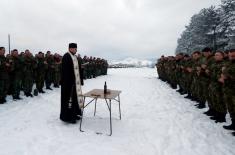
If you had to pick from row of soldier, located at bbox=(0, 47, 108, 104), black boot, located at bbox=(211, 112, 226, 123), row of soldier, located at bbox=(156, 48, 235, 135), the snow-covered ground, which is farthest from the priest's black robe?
black boot, located at bbox=(211, 112, 226, 123)

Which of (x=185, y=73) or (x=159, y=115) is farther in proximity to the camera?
(x=185, y=73)

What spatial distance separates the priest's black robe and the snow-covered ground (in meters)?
0.30

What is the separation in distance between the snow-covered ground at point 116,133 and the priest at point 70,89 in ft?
1.04

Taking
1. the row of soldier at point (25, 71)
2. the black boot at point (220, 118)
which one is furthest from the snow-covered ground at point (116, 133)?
the row of soldier at point (25, 71)

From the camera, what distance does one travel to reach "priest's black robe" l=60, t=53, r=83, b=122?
781 cm

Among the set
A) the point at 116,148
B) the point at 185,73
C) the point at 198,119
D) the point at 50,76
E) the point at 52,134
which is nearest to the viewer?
the point at 116,148

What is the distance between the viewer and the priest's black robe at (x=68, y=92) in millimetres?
7812

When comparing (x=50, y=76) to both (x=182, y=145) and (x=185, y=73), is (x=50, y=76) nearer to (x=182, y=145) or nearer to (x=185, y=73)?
(x=185, y=73)

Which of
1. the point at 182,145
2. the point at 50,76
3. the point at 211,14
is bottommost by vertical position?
the point at 182,145

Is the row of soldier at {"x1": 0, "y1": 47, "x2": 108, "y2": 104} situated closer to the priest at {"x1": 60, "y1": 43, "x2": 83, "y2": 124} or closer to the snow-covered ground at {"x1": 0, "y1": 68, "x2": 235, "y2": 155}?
the priest at {"x1": 60, "y1": 43, "x2": 83, "y2": 124}

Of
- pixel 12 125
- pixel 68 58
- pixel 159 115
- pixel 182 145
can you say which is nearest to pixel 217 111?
pixel 159 115

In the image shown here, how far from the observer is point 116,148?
606 centimetres

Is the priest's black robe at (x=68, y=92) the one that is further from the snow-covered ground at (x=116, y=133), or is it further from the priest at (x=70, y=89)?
the snow-covered ground at (x=116, y=133)

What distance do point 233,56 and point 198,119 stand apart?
231cm
